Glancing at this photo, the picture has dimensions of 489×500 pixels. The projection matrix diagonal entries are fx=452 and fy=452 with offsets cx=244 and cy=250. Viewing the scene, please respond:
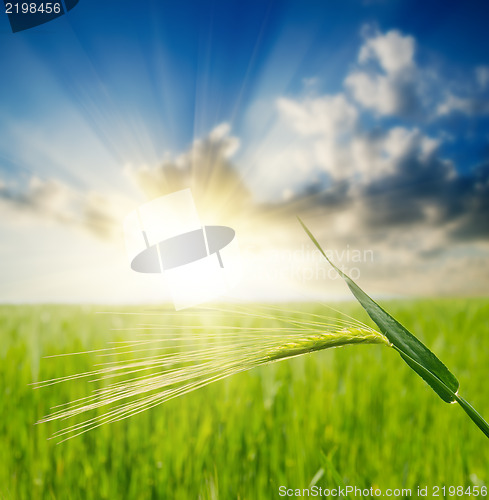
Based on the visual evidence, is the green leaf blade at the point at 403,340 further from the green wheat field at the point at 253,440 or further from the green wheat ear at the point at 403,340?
the green wheat field at the point at 253,440

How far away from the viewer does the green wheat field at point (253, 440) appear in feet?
3.75

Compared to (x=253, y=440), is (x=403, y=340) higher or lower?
higher

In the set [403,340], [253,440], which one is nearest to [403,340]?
[403,340]

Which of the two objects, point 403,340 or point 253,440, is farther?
point 253,440

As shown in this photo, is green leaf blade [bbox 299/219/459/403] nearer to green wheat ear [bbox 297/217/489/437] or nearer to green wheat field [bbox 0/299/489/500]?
green wheat ear [bbox 297/217/489/437]

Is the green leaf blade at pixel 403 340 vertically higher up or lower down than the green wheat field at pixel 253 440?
higher up

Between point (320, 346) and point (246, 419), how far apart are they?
0.96 metres

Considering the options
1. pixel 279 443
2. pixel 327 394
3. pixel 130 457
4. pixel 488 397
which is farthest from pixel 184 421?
pixel 488 397

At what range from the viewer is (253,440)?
4.28ft

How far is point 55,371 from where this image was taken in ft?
6.59

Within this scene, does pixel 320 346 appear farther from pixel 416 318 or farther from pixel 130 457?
pixel 416 318

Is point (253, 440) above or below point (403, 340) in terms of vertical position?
below

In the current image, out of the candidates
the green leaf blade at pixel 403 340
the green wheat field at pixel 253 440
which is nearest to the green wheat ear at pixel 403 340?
the green leaf blade at pixel 403 340

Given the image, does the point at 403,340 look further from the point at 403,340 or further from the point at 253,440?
the point at 253,440
